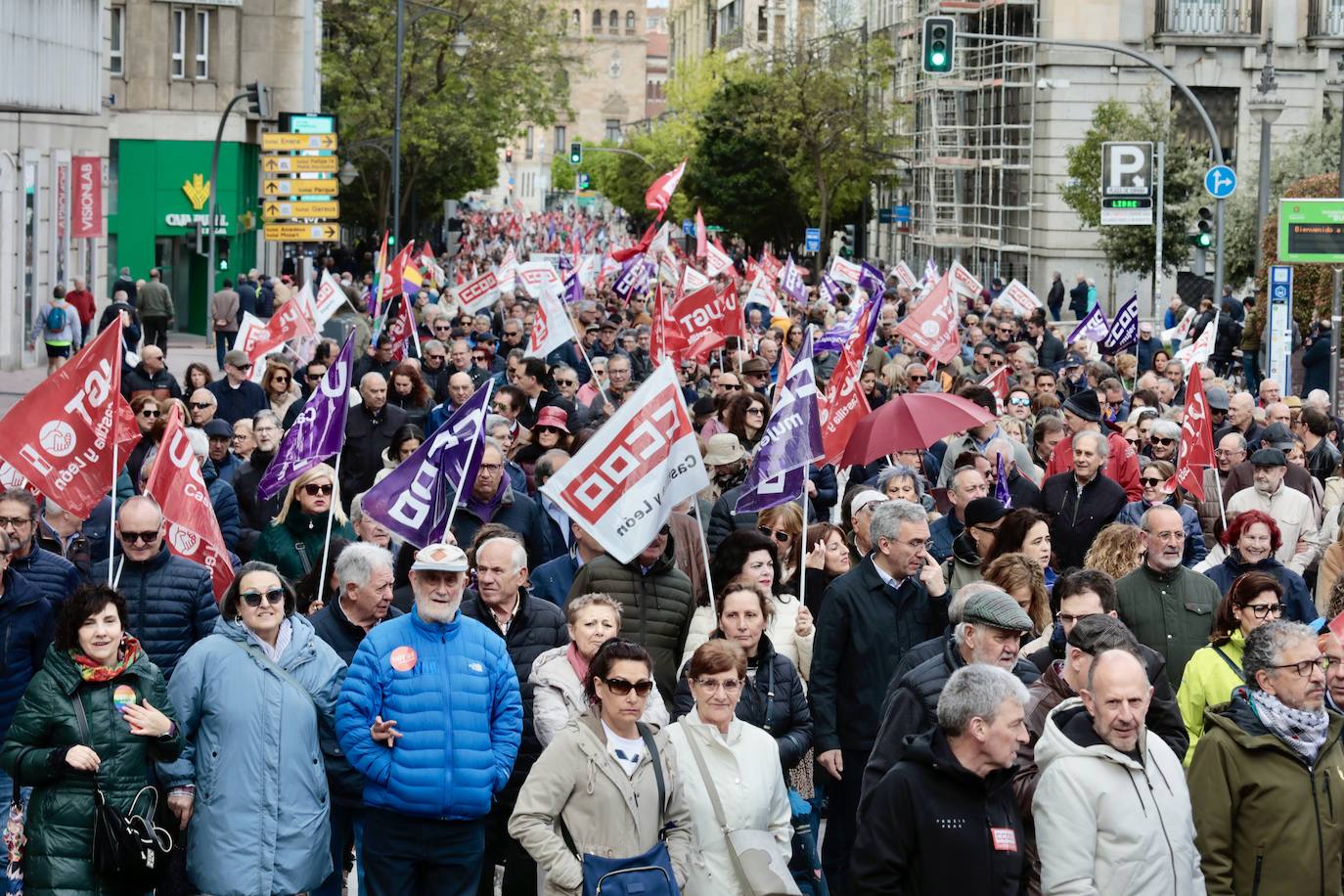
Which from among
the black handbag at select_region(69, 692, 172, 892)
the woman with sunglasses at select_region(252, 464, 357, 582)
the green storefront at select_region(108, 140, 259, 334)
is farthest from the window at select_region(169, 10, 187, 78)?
the black handbag at select_region(69, 692, 172, 892)

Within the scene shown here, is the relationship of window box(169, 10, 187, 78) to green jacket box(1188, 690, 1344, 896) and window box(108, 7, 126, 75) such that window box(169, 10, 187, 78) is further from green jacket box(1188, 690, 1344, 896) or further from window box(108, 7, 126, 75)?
green jacket box(1188, 690, 1344, 896)

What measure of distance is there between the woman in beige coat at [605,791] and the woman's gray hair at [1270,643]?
1.84 metres

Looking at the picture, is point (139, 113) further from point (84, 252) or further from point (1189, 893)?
point (1189, 893)

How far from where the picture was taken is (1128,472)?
45.4ft

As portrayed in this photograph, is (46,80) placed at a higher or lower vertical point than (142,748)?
higher

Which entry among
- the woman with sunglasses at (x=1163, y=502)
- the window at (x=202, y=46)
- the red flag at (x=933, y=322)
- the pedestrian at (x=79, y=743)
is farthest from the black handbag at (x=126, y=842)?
the window at (x=202, y=46)

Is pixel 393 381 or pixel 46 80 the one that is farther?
pixel 46 80

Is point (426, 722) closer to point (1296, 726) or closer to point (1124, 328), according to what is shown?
point (1296, 726)

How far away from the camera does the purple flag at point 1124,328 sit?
25.0 meters

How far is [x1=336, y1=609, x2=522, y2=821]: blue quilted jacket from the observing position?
24.7 ft

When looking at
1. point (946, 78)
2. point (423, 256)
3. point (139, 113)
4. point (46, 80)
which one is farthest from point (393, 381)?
point (946, 78)

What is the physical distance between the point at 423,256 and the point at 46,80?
10303mm

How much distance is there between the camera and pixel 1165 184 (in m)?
45.8

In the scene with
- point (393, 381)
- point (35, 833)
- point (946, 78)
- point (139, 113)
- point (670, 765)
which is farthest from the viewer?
point (946, 78)
